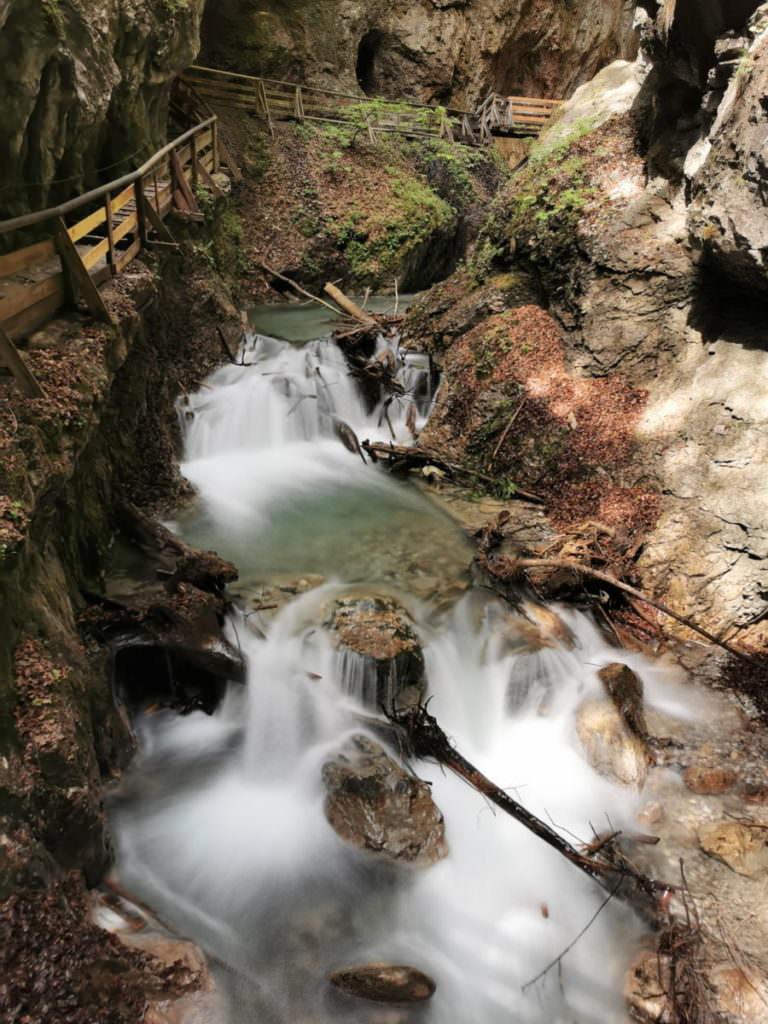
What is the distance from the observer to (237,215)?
16219mm

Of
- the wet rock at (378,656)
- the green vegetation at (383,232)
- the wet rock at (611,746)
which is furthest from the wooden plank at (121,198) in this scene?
the green vegetation at (383,232)

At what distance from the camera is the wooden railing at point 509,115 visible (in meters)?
24.3

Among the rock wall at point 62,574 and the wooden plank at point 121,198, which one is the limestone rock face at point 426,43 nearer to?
the wooden plank at point 121,198

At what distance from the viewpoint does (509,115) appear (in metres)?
24.9

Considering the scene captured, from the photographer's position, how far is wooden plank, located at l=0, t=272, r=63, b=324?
202 inches

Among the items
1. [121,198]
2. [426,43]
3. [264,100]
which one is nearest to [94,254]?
[121,198]

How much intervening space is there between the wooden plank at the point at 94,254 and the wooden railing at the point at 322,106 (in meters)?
12.9

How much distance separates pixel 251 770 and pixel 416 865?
1.64 m

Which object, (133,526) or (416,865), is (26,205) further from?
(416,865)

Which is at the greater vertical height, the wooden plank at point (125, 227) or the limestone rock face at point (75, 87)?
the limestone rock face at point (75, 87)

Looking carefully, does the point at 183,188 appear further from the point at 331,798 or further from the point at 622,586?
the point at 331,798

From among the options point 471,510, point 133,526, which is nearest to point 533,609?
point 471,510

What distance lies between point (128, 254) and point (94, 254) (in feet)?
4.18

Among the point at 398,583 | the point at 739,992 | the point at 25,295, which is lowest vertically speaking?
the point at 739,992
